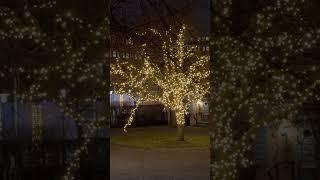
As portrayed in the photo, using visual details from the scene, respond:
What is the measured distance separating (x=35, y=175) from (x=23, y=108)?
1074 mm

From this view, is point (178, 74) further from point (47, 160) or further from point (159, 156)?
point (47, 160)

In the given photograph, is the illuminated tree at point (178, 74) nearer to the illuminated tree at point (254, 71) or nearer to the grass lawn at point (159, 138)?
the grass lawn at point (159, 138)

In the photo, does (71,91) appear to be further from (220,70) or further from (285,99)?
(285,99)

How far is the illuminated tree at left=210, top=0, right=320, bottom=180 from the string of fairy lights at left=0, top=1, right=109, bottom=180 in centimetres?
186

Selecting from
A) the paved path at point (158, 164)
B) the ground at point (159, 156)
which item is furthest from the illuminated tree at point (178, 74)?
the paved path at point (158, 164)

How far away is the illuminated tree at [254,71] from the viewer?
9703mm

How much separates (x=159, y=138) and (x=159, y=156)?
4754mm

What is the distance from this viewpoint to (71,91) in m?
9.73

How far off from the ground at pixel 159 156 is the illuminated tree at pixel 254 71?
481cm

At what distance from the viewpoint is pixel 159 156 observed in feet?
62.9

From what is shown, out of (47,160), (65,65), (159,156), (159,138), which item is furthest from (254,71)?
(159,138)

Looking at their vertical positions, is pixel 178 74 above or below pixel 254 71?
above

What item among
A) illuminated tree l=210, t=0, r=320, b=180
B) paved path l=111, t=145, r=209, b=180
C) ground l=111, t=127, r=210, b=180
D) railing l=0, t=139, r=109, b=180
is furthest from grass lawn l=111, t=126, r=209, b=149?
railing l=0, t=139, r=109, b=180

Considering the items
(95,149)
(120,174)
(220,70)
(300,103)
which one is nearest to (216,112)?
(220,70)
